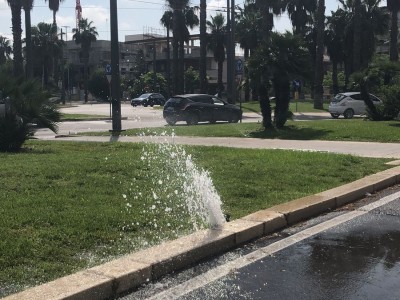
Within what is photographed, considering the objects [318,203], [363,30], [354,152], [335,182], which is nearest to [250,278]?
[318,203]

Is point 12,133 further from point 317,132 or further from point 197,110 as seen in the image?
point 197,110

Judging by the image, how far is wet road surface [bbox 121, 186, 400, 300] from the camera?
4.80 meters

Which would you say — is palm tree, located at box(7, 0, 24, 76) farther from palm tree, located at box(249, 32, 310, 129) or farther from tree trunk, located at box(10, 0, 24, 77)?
palm tree, located at box(249, 32, 310, 129)

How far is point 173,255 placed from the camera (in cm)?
545

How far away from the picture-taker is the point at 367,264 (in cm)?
561

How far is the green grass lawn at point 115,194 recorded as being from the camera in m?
5.44

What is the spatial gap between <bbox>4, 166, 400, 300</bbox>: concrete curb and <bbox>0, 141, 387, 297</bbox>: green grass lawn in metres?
0.26

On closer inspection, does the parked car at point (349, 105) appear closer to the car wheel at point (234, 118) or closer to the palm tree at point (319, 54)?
the palm tree at point (319, 54)

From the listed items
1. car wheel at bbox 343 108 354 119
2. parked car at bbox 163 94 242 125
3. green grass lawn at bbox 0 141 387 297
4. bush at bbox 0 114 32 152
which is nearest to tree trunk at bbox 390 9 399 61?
car wheel at bbox 343 108 354 119

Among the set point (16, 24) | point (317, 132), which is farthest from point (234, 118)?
point (16, 24)

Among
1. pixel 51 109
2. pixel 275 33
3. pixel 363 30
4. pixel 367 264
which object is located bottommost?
pixel 367 264

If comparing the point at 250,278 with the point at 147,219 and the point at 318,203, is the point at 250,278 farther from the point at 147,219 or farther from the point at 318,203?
the point at 318,203

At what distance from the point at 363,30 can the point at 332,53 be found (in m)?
8.94

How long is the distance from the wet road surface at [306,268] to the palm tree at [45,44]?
84.3 m
